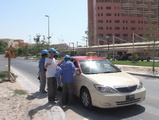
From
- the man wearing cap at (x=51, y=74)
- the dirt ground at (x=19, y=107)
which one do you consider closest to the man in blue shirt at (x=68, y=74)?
the man wearing cap at (x=51, y=74)

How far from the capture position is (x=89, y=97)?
6.08m

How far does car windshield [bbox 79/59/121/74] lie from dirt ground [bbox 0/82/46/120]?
1.97m

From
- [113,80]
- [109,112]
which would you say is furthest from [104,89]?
[109,112]

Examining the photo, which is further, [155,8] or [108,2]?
[155,8]

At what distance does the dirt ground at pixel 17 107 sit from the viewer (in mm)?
5206

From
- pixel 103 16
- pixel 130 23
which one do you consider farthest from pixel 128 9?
pixel 103 16

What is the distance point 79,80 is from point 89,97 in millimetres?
809

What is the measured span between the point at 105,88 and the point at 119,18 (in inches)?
3941

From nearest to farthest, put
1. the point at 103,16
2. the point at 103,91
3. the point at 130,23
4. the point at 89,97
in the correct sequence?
the point at 103,91 < the point at 89,97 < the point at 103,16 < the point at 130,23

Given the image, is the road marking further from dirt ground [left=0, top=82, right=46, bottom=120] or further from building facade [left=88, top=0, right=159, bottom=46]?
building facade [left=88, top=0, right=159, bottom=46]

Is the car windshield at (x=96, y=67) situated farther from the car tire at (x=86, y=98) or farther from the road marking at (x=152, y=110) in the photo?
the road marking at (x=152, y=110)

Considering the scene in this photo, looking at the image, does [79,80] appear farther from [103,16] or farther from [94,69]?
[103,16]

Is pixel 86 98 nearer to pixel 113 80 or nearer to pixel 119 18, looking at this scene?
pixel 113 80

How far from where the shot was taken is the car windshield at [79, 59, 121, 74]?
695 centimetres
